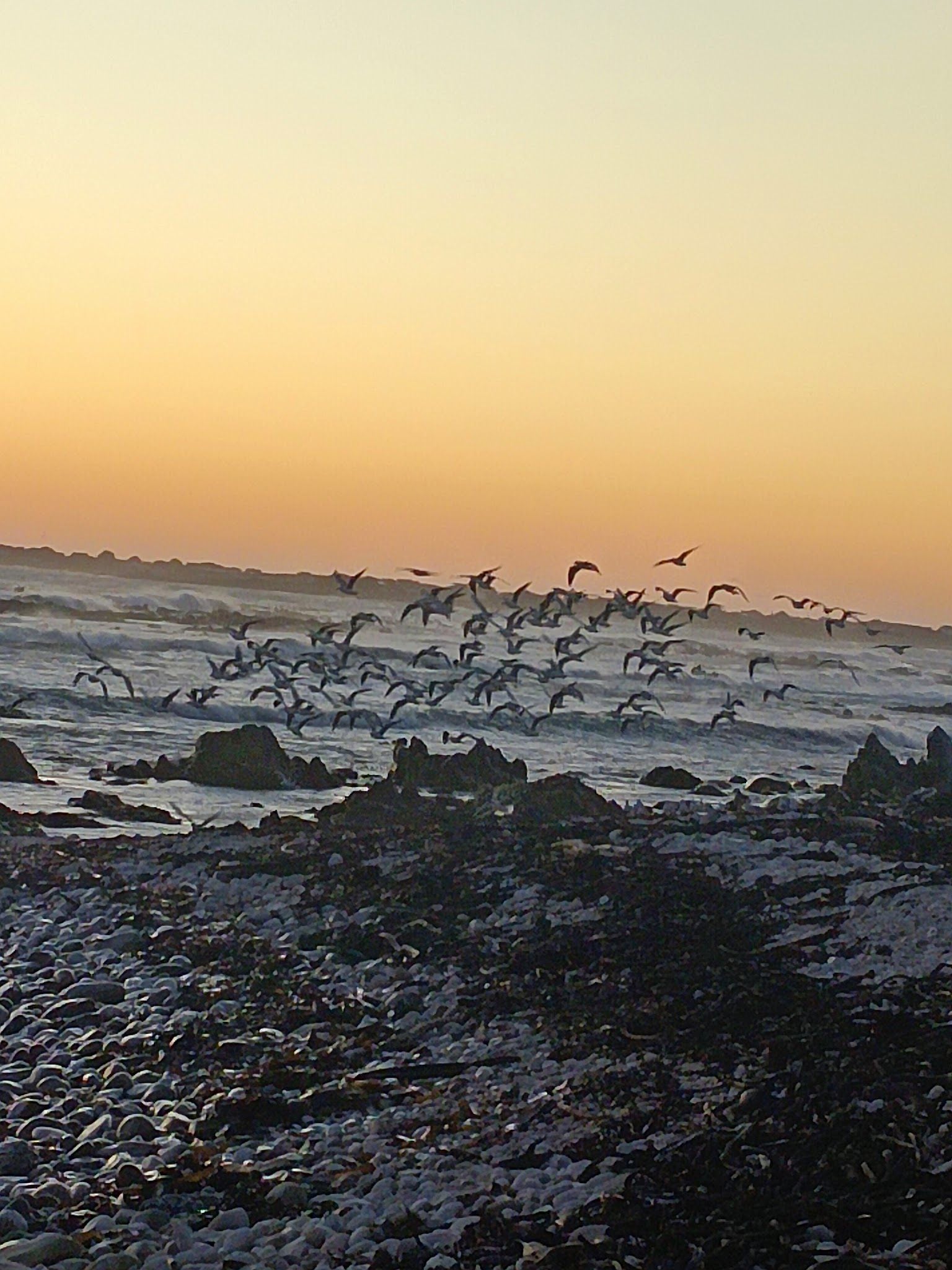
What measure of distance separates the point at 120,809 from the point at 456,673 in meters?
32.4

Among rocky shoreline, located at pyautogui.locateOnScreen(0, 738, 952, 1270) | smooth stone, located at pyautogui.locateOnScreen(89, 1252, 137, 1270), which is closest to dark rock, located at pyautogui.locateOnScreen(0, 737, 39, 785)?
rocky shoreline, located at pyautogui.locateOnScreen(0, 738, 952, 1270)

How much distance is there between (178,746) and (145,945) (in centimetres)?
1634

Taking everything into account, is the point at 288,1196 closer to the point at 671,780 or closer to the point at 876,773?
the point at 876,773

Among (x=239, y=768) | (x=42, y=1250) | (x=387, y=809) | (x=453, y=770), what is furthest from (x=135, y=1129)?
(x=239, y=768)

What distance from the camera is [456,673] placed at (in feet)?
167

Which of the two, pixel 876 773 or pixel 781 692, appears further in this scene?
pixel 781 692

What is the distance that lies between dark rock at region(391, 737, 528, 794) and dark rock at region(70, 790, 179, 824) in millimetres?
2938

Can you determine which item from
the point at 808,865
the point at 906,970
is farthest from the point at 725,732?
the point at 906,970

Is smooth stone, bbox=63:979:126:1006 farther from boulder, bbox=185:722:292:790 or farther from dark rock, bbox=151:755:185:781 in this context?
dark rock, bbox=151:755:185:781

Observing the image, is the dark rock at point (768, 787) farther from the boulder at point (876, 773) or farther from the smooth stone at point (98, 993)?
the smooth stone at point (98, 993)

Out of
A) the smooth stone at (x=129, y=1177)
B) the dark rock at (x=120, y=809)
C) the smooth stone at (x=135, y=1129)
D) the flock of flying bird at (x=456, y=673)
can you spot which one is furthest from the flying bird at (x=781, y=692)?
the smooth stone at (x=129, y=1177)

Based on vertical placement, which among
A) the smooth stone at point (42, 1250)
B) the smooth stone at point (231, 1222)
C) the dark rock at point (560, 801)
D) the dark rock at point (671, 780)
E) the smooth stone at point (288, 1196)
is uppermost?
the dark rock at point (560, 801)

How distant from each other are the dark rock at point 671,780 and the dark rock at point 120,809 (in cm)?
851

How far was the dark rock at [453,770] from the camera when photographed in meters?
20.3
